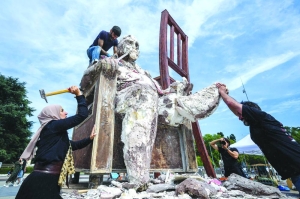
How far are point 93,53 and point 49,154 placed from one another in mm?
1741

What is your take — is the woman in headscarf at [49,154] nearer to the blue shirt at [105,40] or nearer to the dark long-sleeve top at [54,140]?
the dark long-sleeve top at [54,140]

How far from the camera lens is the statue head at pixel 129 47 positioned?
3008 millimetres

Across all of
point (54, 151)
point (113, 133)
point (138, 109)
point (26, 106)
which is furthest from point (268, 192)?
point (26, 106)

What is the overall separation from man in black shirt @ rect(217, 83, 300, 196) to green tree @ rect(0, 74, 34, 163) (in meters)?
21.3

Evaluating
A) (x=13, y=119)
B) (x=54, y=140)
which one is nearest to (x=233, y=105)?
(x=54, y=140)

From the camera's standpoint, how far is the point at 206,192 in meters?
1.59

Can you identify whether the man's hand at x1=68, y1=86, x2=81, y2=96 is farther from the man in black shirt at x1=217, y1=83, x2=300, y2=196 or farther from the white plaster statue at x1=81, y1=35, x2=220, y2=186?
the man in black shirt at x1=217, y1=83, x2=300, y2=196

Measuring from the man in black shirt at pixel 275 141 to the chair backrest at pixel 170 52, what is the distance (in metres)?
1.72

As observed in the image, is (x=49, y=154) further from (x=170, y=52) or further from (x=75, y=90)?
(x=170, y=52)

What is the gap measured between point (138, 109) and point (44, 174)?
1.11m

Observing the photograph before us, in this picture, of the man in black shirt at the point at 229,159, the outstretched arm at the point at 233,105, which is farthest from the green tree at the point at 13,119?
the outstretched arm at the point at 233,105

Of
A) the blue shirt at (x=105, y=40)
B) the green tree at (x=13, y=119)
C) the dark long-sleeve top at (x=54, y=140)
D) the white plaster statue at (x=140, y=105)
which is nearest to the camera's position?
the dark long-sleeve top at (x=54, y=140)

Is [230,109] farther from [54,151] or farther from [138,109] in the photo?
[54,151]

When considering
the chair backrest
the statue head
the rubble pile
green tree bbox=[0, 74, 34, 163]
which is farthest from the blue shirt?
green tree bbox=[0, 74, 34, 163]
